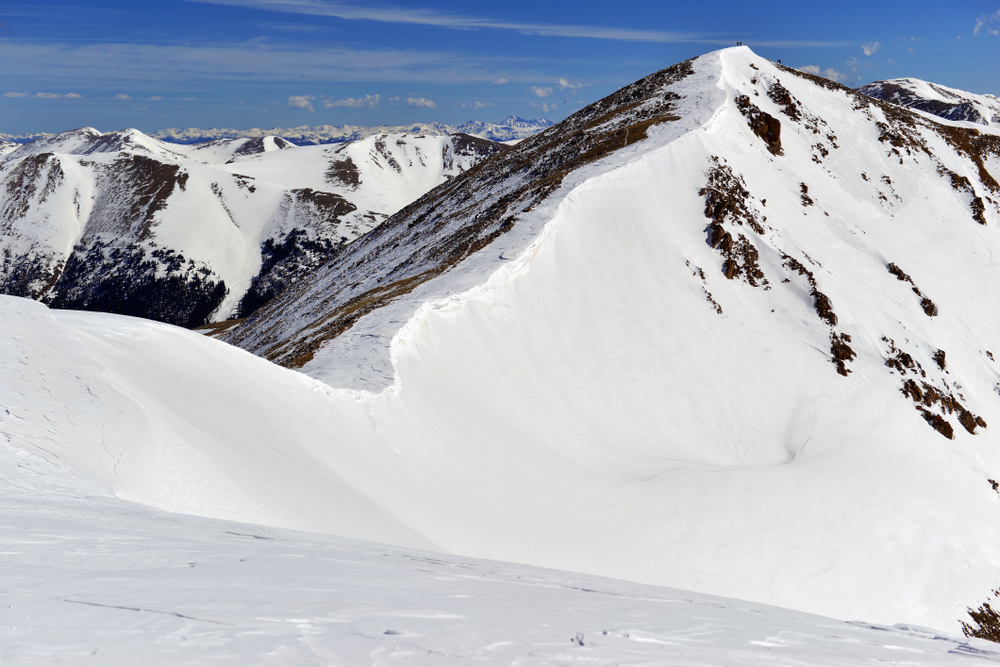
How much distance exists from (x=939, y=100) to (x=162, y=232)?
179430 millimetres

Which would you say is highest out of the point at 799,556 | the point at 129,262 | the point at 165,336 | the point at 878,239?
the point at 129,262

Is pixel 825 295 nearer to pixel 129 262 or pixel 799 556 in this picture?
pixel 799 556

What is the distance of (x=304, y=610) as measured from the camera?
17.1 ft

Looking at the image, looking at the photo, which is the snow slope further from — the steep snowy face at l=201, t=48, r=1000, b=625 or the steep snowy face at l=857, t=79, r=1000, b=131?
the steep snowy face at l=857, t=79, r=1000, b=131

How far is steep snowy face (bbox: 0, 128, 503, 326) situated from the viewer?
122 metres

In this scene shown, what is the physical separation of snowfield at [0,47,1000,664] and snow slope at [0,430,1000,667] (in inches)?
2.0

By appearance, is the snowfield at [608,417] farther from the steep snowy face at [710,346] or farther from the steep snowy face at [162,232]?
the steep snowy face at [162,232]

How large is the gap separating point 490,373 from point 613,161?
70.5ft

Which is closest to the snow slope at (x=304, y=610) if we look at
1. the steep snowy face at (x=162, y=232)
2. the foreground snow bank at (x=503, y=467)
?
the foreground snow bank at (x=503, y=467)

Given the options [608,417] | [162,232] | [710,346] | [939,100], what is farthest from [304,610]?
[939,100]

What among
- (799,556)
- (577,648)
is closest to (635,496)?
(799,556)

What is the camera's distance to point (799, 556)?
67.4 ft

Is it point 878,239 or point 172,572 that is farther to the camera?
point 878,239

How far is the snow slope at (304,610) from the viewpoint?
4.43 metres
